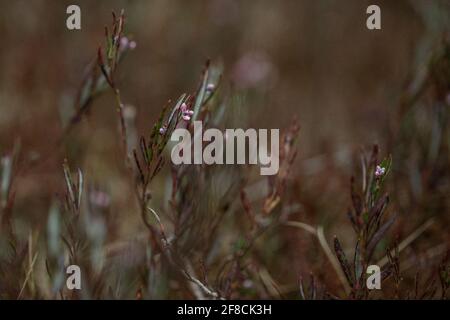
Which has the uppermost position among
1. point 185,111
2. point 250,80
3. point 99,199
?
point 250,80

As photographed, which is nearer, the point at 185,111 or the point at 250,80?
the point at 185,111

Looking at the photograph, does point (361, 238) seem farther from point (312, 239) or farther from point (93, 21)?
point (93, 21)

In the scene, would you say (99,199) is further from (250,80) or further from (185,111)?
(250,80)

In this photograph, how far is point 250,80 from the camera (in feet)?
6.61

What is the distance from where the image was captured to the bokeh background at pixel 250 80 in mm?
1577

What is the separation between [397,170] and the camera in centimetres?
154

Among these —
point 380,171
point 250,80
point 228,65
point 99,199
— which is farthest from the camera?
point 228,65

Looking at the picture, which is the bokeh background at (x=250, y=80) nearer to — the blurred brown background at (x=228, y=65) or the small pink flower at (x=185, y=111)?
the blurred brown background at (x=228, y=65)

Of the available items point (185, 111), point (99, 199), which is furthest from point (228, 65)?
point (185, 111)

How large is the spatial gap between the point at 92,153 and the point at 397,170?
0.88 m

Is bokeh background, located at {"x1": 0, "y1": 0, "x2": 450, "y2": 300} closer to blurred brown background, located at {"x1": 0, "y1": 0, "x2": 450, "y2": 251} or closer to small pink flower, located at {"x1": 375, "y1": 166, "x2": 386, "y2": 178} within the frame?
blurred brown background, located at {"x1": 0, "y1": 0, "x2": 450, "y2": 251}

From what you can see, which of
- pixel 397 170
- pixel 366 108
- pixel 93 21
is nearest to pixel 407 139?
pixel 397 170

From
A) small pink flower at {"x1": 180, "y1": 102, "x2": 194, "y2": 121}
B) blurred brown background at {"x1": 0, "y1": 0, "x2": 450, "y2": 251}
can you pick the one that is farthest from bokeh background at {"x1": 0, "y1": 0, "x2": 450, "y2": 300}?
small pink flower at {"x1": 180, "y1": 102, "x2": 194, "y2": 121}
